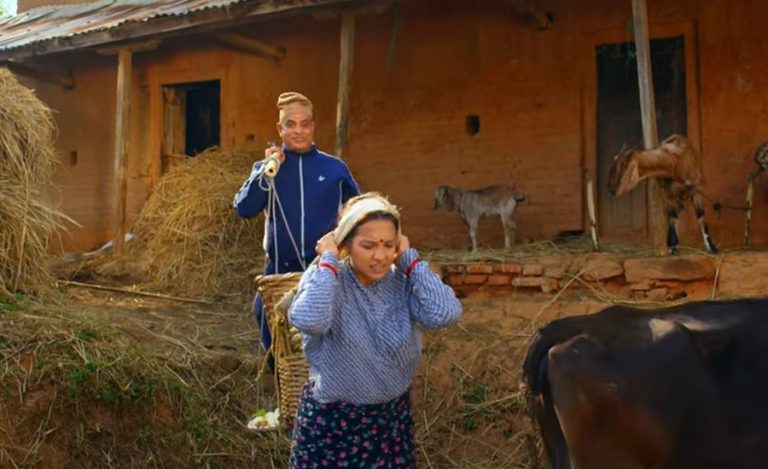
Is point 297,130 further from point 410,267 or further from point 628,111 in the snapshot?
point 628,111

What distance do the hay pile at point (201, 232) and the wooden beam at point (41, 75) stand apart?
298 centimetres

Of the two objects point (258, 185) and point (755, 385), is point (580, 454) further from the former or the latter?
point (258, 185)

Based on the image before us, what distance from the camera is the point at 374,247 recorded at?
316 centimetres

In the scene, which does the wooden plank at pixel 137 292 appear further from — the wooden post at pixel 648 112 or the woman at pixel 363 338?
the woman at pixel 363 338

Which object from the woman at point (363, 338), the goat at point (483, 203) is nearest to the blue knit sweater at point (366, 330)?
the woman at point (363, 338)

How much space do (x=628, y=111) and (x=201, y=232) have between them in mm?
4891

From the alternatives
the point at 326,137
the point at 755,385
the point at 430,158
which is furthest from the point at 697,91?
the point at 755,385

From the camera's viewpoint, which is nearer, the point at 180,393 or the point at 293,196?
the point at 293,196

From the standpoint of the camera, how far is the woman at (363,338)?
10.4 ft

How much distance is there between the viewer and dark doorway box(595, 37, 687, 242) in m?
9.73

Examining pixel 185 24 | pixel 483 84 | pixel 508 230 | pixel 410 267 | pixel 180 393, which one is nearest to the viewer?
pixel 410 267

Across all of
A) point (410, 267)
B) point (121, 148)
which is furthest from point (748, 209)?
point (121, 148)

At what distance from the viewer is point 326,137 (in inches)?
444

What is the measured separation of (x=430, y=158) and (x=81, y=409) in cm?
580
